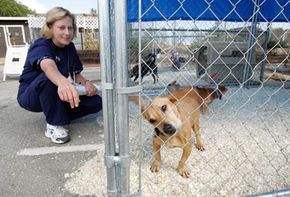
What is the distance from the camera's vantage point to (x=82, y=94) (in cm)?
268

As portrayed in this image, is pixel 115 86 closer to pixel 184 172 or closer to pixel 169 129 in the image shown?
pixel 169 129

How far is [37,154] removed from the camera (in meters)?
2.29

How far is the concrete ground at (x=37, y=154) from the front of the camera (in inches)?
71.3

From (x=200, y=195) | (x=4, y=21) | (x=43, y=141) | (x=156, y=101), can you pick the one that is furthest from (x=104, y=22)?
(x=4, y=21)

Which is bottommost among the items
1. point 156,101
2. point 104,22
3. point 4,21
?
point 4,21

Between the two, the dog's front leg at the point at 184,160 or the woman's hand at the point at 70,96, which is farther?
the dog's front leg at the point at 184,160

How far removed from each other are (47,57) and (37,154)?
0.87m

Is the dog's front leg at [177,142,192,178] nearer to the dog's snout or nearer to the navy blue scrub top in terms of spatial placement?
the dog's snout

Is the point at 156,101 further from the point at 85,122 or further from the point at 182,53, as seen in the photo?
the point at 182,53

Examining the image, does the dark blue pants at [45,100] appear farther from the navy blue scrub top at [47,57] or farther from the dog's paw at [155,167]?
the dog's paw at [155,167]

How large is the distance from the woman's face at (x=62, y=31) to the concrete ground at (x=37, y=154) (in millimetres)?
988

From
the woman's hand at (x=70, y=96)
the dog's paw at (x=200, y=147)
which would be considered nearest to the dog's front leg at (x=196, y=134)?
the dog's paw at (x=200, y=147)

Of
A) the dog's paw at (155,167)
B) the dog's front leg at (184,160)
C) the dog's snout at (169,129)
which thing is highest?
the dog's snout at (169,129)

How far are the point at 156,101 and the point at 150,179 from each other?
0.58 meters
